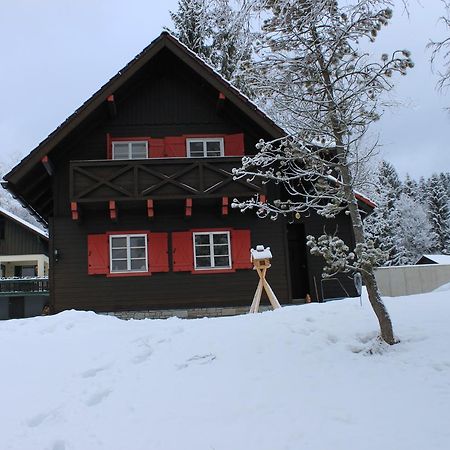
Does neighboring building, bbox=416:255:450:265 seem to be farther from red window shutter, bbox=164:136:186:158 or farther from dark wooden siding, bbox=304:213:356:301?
red window shutter, bbox=164:136:186:158

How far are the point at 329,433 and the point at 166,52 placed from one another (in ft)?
44.2

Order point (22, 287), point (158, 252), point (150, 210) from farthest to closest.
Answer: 1. point (22, 287)
2. point (158, 252)
3. point (150, 210)

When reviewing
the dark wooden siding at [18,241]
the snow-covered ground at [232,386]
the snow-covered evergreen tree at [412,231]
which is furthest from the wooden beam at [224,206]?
the snow-covered evergreen tree at [412,231]

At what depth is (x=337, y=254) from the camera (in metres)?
6.67

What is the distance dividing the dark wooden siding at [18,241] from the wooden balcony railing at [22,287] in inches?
229

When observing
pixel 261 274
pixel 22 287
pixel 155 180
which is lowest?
pixel 261 274

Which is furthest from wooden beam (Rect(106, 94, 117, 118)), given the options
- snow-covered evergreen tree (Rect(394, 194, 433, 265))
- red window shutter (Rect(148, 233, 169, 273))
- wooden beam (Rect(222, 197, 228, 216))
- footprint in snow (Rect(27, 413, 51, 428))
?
snow-covered evergreen tree (Rect(394, 194, 433, 265))

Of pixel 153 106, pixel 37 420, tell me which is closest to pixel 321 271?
pixel 153 106

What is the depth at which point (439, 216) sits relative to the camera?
50125mm

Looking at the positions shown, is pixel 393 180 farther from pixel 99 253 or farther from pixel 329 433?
pixel 329 433

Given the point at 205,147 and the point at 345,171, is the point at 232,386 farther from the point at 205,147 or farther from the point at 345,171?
the point at 205,147

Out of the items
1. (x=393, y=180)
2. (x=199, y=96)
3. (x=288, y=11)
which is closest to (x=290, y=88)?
(x=288, y=11)

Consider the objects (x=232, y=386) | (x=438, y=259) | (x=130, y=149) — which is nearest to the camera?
(x=232, y=386)

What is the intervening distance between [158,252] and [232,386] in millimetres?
9183
